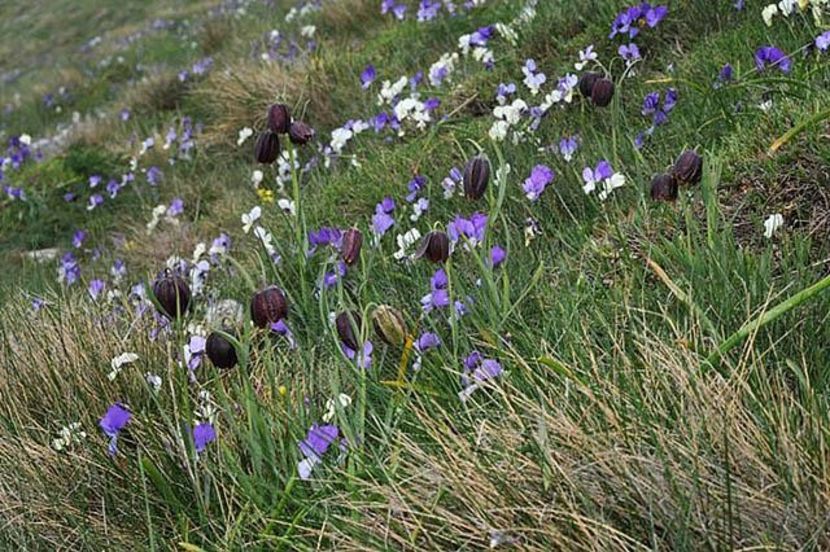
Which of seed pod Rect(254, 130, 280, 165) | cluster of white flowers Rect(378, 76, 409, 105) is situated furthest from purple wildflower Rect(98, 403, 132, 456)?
cluster of white flowers Rect(378, 76, 409, 105)

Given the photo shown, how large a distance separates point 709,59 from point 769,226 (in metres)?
1.37

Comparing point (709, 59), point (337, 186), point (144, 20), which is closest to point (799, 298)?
Result: point (709, 59)

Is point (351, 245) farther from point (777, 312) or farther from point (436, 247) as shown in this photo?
point (777, 312)

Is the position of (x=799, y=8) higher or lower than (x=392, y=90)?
lower

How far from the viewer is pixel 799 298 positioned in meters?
1.52

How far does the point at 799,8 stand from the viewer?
2.84 meters

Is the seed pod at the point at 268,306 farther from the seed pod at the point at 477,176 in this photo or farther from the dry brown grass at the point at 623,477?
the seed pod at the point at 477,176

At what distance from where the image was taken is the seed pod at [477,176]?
6.38ft

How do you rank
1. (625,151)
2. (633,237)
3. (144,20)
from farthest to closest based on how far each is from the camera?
1. (144,20)
2. (625,151)
3. (633,237)

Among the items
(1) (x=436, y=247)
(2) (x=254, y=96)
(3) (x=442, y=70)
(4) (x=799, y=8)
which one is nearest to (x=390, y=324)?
(1) (x=436, y=247)

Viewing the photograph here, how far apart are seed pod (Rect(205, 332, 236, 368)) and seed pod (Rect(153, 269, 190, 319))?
107 millimetres

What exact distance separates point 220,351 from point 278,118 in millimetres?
619

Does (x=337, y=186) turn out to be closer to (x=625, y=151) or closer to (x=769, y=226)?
(x=625, y=151)

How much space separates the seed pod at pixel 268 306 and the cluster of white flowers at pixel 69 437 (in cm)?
56
